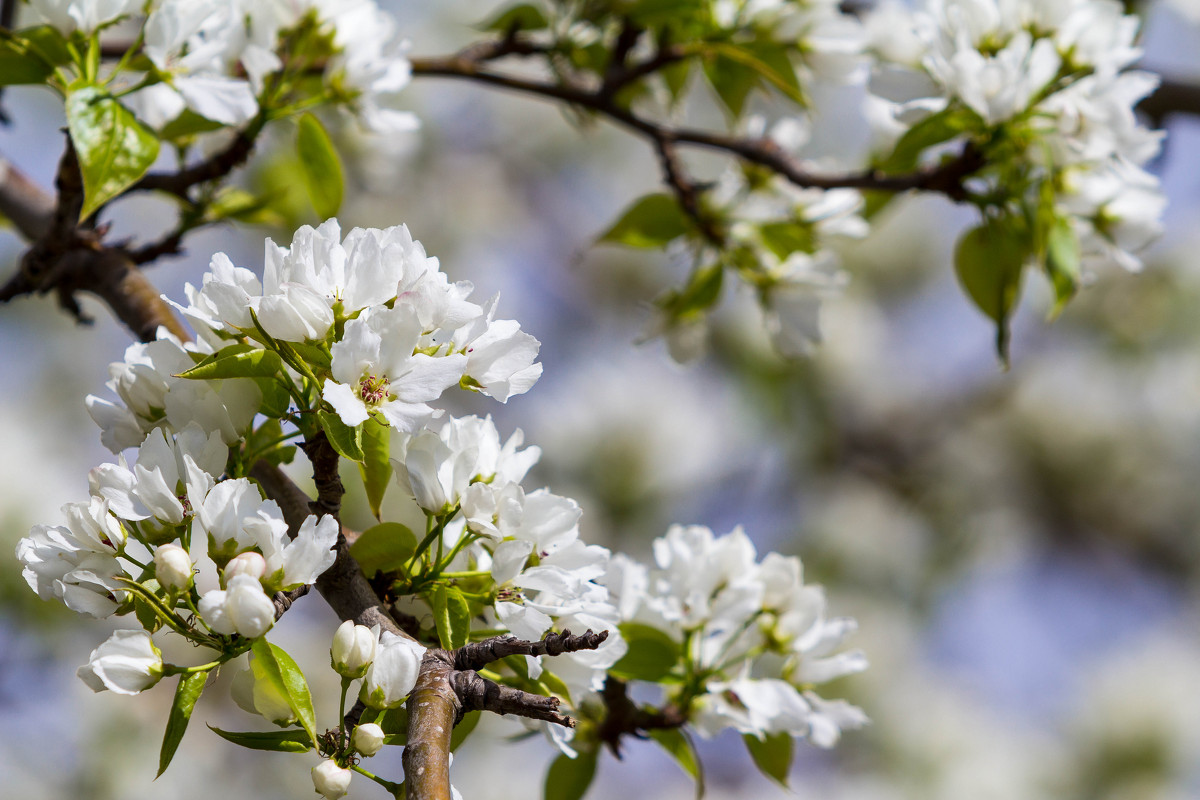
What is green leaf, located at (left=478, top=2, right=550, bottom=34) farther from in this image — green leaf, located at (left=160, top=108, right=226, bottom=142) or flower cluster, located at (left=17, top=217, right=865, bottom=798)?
flower cluster, located at (left=17, top=217, right=865, bottom=798)

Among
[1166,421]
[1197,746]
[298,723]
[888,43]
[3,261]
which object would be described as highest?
[888,43]

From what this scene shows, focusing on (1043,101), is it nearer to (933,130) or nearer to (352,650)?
(933,130)

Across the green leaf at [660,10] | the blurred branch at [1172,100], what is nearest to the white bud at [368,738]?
the green leaf at [660,10]

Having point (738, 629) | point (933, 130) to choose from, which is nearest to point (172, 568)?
point (738, 629)

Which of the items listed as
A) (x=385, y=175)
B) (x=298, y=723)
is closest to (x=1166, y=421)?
(x=385, y=175)

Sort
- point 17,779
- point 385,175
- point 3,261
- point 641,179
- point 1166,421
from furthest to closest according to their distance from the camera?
point 641,179 < point 1166,421 < point 3,261 < point 17,779 < point 385,175

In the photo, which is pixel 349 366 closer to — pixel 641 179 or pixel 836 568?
pixel 836 568

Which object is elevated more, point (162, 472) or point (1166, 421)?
point (162, 472)

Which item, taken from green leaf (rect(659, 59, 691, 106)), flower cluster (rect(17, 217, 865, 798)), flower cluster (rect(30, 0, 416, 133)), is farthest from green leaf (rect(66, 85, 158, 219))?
green leaf (rect(659, 59, 691, 106))
